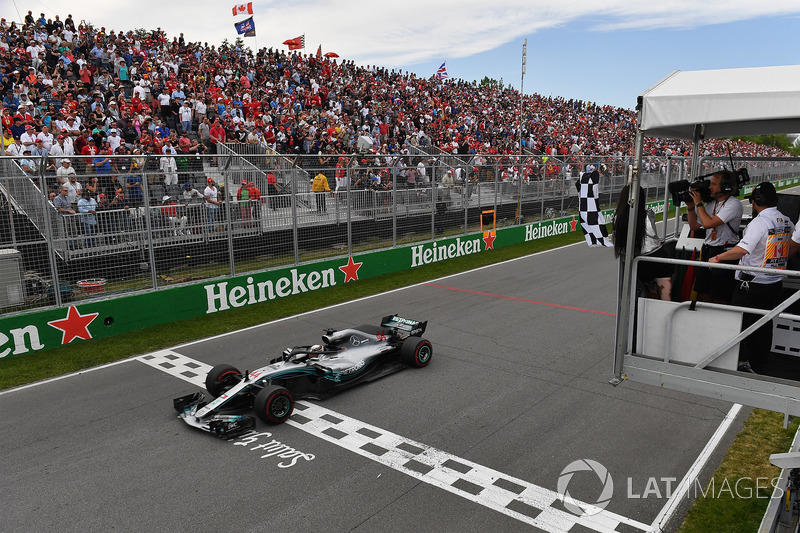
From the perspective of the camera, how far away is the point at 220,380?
6961 millimetres

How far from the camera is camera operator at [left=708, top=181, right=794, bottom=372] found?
4355 mm

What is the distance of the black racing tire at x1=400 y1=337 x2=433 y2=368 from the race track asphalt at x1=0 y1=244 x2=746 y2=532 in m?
0.17

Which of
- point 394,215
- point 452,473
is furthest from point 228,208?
point 452,473

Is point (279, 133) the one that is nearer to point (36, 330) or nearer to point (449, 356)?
point (36, 330)

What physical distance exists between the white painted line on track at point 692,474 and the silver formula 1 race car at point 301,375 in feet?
12.0

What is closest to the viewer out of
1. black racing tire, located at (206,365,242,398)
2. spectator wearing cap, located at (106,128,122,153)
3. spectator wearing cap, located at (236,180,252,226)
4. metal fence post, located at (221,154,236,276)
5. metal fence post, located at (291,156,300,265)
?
black racing tire, located at (206,365,242,398)

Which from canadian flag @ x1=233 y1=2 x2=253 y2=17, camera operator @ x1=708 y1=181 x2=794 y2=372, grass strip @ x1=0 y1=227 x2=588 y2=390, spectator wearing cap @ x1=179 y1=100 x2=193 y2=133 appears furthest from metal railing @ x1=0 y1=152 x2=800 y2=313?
canadian flag @ x1=233 y1=2 x2=253 y2=17

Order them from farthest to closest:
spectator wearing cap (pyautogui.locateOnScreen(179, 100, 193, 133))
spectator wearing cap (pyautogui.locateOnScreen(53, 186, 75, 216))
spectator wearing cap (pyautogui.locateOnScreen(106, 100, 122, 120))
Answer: spectator wearing cap (pyautogui.locateOnScreen(179, 100, 193, 133)), spectator wearing cap (pyautogui.locateOnScreen(106, 100, 122, 120)), spectator wearing cap (pyautogui.locateOnScreen(53, 186, 75, 216))

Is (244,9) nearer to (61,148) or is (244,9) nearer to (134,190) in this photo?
(61,148)

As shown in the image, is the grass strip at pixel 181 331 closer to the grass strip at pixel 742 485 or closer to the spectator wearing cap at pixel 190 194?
the spectator wearing cap at pixel 190 194

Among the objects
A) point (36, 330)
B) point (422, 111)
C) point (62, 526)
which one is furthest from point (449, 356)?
point (422, 111)

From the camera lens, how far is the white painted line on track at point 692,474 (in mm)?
4863

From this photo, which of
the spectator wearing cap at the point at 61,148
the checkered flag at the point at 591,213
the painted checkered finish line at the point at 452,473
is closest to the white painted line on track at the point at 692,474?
the painted checkered finish line at the point at 452,473

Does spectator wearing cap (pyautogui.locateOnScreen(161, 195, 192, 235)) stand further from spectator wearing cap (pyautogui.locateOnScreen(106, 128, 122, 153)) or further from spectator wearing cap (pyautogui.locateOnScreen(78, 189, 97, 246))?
spectator wearing cap (pyautogui.locateOnScreen(106, 128, 122, 153))
